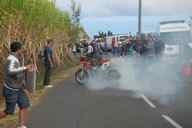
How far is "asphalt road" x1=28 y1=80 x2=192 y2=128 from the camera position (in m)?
15.2

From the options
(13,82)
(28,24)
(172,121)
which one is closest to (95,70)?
(28,24)

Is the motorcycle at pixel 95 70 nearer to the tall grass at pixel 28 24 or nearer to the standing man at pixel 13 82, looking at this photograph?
the tall grass at pixel 28 24

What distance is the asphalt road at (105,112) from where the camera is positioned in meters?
15.2

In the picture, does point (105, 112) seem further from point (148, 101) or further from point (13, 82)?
point (13, 82)

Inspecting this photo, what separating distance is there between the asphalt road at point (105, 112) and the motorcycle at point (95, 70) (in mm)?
4927

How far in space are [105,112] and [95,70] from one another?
12.2m

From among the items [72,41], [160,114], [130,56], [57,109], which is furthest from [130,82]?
[72,41]

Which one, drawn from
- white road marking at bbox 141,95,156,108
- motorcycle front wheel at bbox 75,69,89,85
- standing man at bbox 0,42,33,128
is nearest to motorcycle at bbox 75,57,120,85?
motorcycle front wheel at bbox 75,69,89,85

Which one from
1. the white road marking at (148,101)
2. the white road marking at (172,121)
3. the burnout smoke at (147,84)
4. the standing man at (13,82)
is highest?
the standing man at (13,82)

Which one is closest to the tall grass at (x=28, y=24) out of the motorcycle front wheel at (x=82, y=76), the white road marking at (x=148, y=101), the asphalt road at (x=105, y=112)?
the motorcycle front wheel at (x=82, y=76)

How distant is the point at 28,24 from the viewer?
29.2 m

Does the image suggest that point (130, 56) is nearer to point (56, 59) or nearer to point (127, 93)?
point (56, 59)

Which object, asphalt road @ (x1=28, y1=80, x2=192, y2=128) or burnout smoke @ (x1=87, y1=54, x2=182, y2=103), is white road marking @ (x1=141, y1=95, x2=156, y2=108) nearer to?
asphalt road @ (x1=28, y1=80, x2=192, y2=128)

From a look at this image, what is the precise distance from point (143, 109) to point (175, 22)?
30505 millimetres
